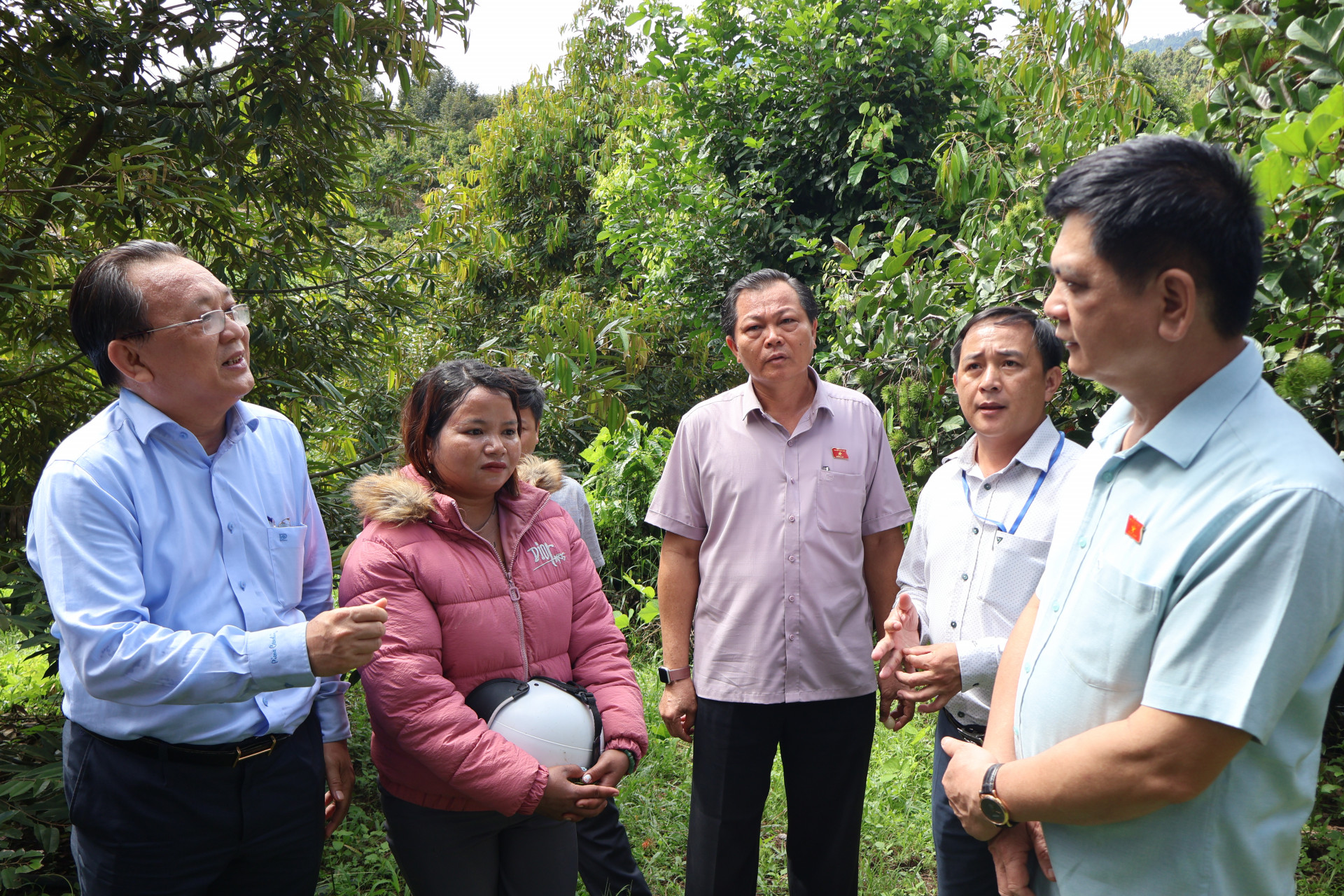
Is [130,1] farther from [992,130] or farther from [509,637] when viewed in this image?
[992,130]

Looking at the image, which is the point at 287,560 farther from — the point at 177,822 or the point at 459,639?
the point at 177,822

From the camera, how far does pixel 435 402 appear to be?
7.09ft

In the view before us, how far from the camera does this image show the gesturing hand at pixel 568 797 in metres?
Result: 1.92

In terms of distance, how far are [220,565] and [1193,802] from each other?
1.78m

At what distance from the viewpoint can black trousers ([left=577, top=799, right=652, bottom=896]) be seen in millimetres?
2945

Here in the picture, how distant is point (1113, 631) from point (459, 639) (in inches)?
53.5

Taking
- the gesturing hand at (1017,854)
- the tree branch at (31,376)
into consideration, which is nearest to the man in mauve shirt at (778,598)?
the gesturing hand at (1017,854)

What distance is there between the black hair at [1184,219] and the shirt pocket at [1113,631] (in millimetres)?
374

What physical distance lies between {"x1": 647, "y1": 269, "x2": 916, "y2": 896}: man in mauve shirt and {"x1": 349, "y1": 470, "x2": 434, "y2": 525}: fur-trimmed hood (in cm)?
81

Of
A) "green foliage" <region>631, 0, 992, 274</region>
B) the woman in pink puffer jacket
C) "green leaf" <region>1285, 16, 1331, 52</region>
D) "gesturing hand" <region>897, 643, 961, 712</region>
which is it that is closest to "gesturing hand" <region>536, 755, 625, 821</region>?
the woman in pink puffer jacket

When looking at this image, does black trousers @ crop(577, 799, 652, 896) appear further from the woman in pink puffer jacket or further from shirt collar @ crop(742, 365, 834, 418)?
shirt collar @ crop(742, 365, 834, 418)

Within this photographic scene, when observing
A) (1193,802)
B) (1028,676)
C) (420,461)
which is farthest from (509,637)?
(1193,802)

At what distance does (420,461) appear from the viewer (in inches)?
85.7

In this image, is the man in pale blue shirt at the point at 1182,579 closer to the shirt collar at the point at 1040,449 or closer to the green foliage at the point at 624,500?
the shirt collar at the point at 1040,449
